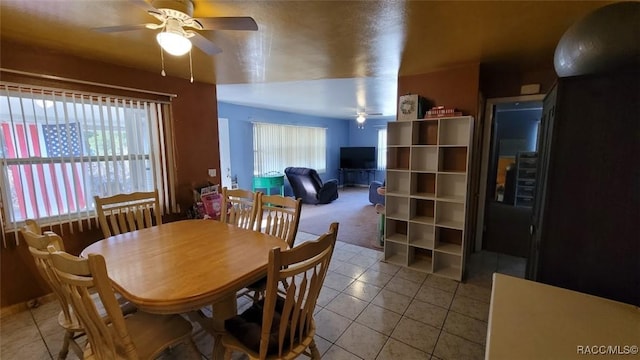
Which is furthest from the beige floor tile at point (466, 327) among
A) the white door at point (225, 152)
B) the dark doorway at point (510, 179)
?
the white door at point (225, 152)

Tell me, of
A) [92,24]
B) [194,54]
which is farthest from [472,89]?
[92,24]

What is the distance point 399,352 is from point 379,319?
350 mm

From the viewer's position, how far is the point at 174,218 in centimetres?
316

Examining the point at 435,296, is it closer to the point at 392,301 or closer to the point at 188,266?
the point at 392,301

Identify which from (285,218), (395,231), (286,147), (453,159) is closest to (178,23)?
(285,218)

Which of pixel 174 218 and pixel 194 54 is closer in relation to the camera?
pixel 194 54

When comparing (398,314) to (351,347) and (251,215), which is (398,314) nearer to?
(351,347)

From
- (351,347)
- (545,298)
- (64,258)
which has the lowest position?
(351,347)

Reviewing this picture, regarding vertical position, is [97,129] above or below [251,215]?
above

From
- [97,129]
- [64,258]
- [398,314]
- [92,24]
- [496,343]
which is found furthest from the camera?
[97,129]

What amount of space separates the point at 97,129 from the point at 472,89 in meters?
3.68

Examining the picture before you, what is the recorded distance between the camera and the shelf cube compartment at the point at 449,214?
9.18 ft

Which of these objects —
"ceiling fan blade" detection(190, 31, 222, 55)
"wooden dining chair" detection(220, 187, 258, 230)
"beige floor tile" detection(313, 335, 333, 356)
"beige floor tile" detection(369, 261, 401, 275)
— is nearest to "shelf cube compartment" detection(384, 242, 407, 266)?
"beige floor tile" detection(369, 261, 401, 275)

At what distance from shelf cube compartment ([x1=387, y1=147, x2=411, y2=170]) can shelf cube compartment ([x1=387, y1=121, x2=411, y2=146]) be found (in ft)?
0.28
